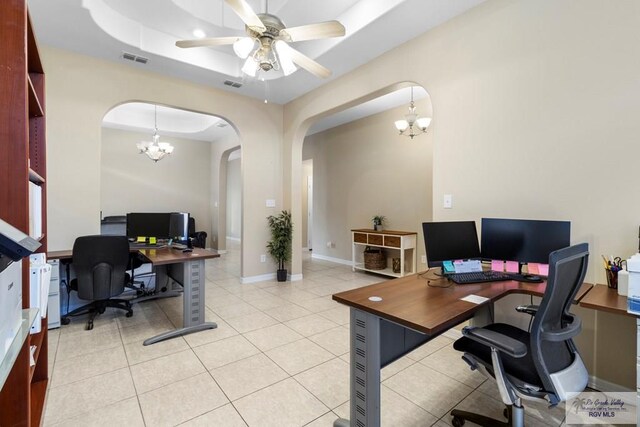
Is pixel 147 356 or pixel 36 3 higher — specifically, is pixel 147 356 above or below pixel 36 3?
below

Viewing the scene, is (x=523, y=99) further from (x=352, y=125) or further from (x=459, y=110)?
(x=352, y=125)

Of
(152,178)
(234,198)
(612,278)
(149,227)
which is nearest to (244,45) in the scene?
(149,227)

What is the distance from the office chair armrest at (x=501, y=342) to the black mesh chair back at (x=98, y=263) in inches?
126

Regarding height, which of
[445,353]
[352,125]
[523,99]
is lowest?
[445,353]

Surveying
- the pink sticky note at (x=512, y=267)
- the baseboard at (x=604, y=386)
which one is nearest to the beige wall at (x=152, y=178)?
the pink sticky note at (x=512, y=267)

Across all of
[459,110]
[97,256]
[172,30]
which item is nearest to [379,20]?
[459,110]

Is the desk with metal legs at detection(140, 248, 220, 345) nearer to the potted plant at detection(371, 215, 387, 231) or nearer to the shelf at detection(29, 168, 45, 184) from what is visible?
the shelf at detection(29, 168, 45, 184)

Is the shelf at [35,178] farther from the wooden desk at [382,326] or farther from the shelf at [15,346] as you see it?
the wooden desk at [382,326]

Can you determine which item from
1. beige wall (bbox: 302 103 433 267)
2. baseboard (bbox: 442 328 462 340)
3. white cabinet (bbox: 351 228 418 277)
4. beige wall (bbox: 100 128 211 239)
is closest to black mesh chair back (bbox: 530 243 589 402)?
baseboard (bbox: 442 328 462 340)

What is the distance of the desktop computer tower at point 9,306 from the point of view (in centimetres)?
88

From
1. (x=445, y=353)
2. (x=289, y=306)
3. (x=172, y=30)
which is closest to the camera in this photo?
(x=445, y=353)

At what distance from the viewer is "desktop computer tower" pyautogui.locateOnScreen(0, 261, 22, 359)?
2.87 ft

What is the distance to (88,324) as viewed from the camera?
10.1 ft

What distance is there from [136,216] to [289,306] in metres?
2.38
